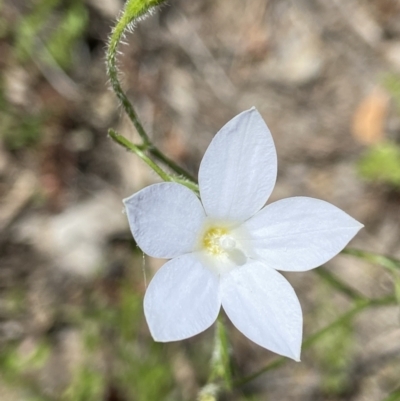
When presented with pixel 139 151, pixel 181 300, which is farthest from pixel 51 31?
pixel 181 300

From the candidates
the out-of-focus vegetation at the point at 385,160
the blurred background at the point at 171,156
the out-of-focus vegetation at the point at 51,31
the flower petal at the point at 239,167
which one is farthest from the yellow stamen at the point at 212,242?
the out-of-focus vegetation at the point at 51,31

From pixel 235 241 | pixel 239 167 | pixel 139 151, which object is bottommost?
pixel 235 241

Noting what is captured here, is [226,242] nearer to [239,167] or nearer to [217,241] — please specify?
[217,241]

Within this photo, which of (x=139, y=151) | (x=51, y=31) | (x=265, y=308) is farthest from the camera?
(x=51, y=31)

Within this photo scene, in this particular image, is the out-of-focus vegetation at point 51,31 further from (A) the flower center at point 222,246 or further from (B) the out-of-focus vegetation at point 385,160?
(A) the flower center at point 222,246

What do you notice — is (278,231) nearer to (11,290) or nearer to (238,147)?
(238,147)

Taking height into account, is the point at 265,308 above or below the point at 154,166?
below

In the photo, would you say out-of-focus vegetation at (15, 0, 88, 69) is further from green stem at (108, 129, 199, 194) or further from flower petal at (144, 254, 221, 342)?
flower petal at (144, 254, 221, 342)

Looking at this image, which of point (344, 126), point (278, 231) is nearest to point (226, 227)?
point (278, 231)
